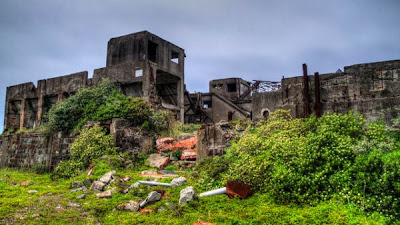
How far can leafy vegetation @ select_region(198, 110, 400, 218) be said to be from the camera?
527cm

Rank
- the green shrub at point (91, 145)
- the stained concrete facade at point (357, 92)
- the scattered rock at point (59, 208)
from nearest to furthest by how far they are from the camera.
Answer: the scattered rock at point (59, 208) → the stained concrete facade at point (357, 92) → the green shrub at point (91, 145)

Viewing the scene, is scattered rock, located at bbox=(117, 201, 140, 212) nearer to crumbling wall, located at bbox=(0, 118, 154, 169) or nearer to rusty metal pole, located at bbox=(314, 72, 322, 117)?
crumbling wall, located at bbox=(0, 118, 154, 169)

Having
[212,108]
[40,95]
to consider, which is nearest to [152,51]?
[212,108]

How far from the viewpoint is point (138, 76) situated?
16000mm

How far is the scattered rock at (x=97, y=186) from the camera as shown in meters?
8.02

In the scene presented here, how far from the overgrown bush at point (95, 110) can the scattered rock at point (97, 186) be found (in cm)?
447

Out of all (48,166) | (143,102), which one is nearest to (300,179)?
(143,102)

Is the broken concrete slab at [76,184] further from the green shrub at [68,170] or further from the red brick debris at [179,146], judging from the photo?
the red brick debris at [179,146]

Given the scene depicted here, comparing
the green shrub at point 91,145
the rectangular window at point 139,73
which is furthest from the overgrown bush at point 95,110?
the rectangular window at point 139,73

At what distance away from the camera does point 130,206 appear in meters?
6.36

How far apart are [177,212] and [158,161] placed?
16.7 ft

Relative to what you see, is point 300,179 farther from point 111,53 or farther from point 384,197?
point 111,53

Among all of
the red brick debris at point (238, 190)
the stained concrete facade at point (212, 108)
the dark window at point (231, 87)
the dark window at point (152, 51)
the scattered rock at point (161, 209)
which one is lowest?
the scattered rock at point (161, 209)

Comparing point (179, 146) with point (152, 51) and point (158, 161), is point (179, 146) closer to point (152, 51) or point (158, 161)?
point (158, 161)
